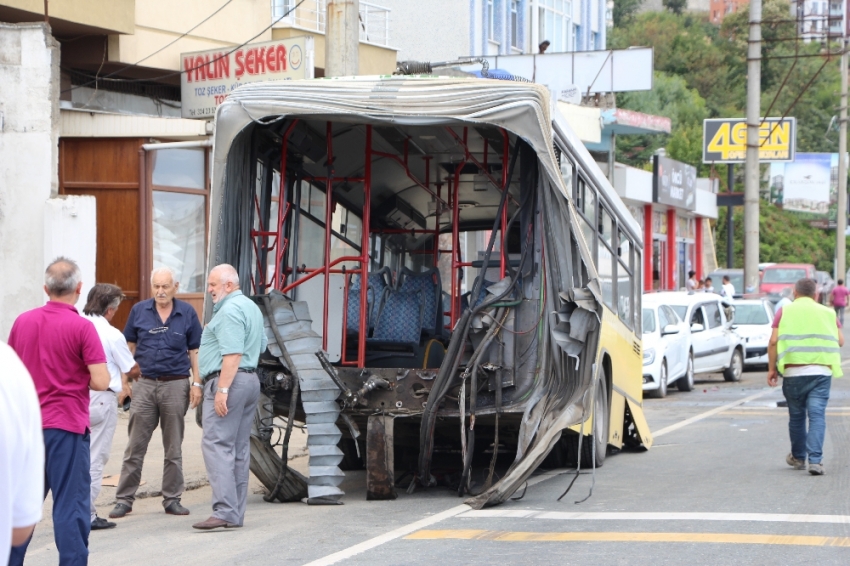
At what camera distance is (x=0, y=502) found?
3033 mm

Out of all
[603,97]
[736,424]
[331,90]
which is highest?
[603,97]

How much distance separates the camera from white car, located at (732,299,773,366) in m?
24.8

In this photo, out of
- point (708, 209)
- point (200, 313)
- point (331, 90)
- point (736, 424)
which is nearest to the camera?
point (331, 90)

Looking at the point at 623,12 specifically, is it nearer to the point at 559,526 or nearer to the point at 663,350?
the point at 663,350

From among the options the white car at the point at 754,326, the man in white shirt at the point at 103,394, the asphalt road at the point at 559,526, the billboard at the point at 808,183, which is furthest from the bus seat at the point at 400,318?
the billboard at the point at 808,183

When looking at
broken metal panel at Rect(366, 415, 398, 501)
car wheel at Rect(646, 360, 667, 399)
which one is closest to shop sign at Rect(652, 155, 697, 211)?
car wheel at Rect(646, 360, 667, 399)

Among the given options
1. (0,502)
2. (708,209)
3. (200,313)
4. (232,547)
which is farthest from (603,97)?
(0,502)

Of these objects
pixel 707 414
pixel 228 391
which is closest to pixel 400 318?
pixel 228 391

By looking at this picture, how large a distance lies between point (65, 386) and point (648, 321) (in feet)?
46.2

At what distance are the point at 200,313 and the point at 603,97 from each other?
23663 mm

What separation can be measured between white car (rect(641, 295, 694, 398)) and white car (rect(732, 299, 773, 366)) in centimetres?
405

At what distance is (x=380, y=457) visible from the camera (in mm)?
9195

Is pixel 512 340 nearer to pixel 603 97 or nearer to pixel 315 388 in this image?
pixel 315 388

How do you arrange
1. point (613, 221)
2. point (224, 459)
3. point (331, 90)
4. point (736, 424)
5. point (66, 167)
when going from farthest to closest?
point (66, 167) < point (736, 424) < point (613, 221) < point (331, 90) < point (224, 459)
